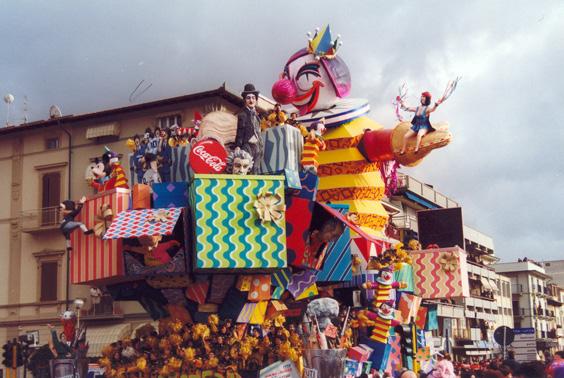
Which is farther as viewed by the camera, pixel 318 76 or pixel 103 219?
pixel 318 76

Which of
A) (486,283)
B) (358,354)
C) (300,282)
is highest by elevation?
(486,283)

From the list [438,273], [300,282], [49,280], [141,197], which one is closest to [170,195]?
[141,197]

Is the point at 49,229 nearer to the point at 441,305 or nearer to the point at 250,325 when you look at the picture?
the point at 250,325

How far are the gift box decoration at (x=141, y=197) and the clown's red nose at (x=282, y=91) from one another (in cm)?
416

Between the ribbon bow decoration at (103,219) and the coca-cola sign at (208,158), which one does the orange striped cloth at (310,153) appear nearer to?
the coca-cola sign at (208,158)

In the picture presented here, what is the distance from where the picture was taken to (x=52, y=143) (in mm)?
39594

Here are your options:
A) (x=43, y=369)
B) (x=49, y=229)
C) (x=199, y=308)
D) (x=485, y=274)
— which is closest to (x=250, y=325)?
(x=199, y=308)

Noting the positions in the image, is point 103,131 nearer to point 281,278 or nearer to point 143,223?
point 281,278

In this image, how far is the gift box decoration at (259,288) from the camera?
1891cm

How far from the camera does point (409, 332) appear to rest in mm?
23125

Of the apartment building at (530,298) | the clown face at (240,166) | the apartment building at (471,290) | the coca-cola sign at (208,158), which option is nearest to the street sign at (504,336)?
the clown face at (240,166)

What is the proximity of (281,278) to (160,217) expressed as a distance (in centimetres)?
324

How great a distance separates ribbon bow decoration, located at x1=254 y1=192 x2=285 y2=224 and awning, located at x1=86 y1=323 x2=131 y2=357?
1894 centimetres

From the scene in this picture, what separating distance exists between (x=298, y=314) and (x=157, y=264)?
398cm
